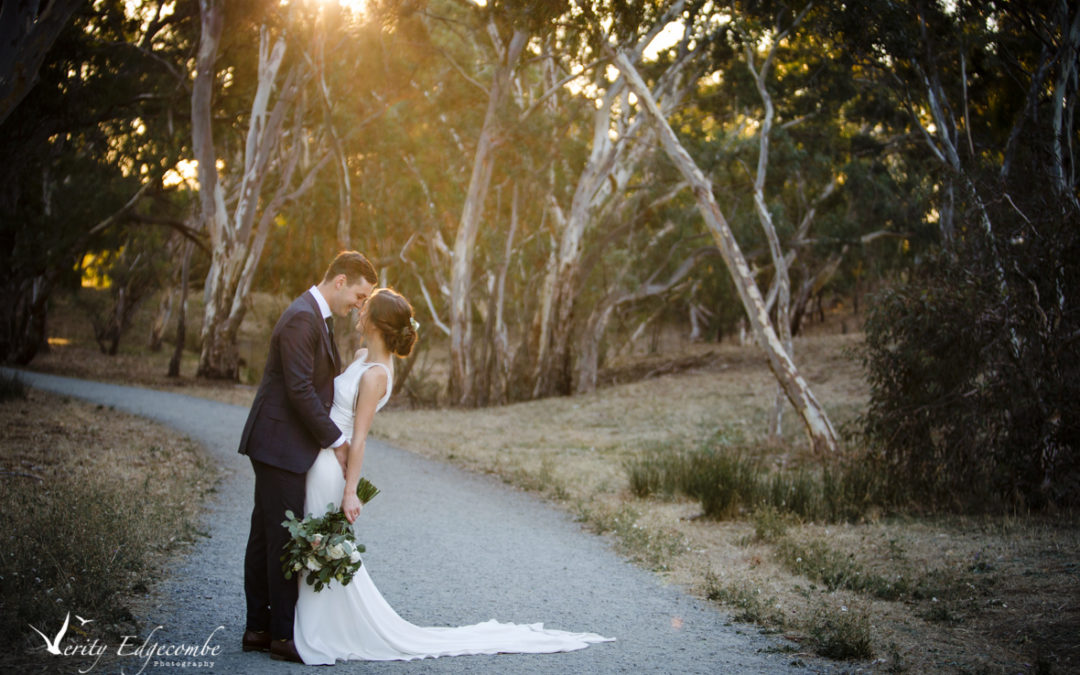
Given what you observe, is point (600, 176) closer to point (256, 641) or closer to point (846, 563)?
point (846, 563)

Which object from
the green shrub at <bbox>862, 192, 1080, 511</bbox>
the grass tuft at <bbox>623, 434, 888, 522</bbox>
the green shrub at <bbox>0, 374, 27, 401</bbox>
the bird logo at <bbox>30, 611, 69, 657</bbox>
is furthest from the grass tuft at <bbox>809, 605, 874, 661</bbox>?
the green shrub at <bbox>0, 374, 27, 401</bbox>

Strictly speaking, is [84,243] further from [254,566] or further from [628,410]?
[254,566]

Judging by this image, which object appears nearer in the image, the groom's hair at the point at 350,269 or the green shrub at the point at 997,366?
the groom's hair at the point at 350,269

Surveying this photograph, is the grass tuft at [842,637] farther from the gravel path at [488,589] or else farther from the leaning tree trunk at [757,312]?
the leaning tree trunk at [757,312]

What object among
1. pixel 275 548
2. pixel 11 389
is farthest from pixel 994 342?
pixel 11 389

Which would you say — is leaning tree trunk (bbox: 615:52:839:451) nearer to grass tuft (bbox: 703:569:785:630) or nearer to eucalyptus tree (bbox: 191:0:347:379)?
grass tuft (bbox: 703:569:785:630)

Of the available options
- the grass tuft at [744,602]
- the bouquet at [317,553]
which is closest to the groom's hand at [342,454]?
the bouquet at [317,553]

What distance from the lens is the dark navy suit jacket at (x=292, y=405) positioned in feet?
13.9

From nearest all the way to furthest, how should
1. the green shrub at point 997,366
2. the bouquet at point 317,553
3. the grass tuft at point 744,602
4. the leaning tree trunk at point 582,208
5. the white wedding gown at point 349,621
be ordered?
the bouquet at point 317,553 → the white wedding gown at point 349,621 → the grass tuft at point 744,602 → the green shrub at point 997,366 → the leaning tree trunk at point 582,208

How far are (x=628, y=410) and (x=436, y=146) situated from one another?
10425 mm

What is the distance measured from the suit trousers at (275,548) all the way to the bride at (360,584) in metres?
0.05

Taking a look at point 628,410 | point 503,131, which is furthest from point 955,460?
point 503,131

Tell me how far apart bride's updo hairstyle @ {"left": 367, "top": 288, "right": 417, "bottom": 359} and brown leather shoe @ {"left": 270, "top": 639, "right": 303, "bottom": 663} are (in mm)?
1434

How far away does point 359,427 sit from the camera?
4.39 meters
